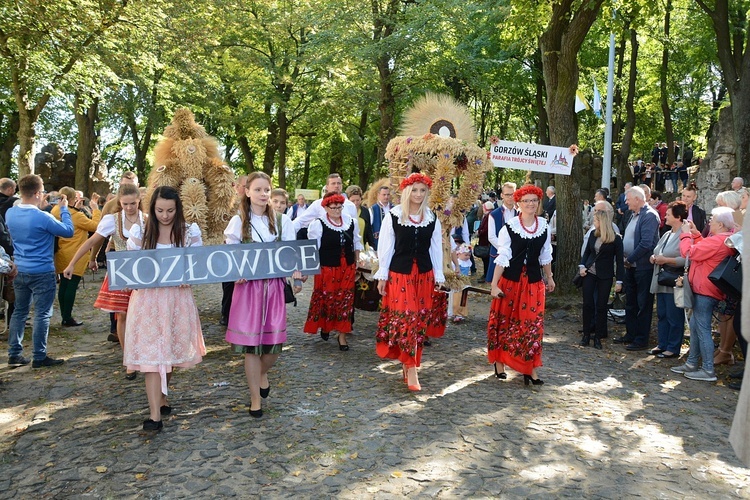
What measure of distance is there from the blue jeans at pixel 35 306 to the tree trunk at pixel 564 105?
8277mm

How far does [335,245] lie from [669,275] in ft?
14.0

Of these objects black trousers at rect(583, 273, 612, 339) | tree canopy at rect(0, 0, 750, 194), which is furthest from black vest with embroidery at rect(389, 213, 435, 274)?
tree canopy at rect(0, 0, 750, 194)

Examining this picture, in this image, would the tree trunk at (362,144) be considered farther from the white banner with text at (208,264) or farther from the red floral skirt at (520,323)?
the white banner with text at (208,264)

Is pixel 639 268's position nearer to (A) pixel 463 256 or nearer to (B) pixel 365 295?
(A) pixel 463 256

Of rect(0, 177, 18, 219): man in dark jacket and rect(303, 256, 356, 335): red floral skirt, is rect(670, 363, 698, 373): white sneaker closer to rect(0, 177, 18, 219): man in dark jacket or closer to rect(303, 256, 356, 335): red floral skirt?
rect(303, 256, 356, 335): red floral skirt

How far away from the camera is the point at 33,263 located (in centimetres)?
721

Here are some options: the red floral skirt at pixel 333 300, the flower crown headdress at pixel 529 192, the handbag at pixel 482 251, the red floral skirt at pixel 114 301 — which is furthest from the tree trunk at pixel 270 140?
the flower crown headdress at pixel 529 192

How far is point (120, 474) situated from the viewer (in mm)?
4496

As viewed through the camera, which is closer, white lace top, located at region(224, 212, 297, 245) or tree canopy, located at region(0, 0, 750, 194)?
white lace top, located at region(224, 212, 297, 245)

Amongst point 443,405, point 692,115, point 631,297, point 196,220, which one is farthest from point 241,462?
point 692,115

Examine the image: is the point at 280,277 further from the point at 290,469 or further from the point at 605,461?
the point at 605,461

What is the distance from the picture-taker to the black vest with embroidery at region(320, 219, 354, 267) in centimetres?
834

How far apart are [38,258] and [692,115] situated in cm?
3597

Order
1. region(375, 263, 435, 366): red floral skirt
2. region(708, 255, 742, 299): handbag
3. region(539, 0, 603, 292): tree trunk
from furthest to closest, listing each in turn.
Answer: region(539, 0, 603, 292): tree trunk < region(708, 255, 742, 299): handbag < region(375, 263, 435, 366): red floral skirt
